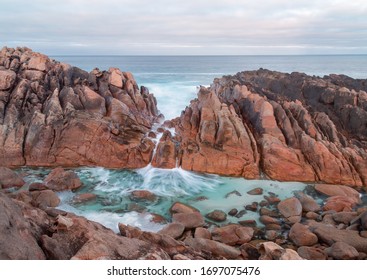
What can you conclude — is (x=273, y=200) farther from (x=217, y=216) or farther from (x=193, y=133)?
(x=193, y=133)

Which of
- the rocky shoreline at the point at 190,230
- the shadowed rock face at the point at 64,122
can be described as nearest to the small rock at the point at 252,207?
the rocky shoreline at the point at 190,230

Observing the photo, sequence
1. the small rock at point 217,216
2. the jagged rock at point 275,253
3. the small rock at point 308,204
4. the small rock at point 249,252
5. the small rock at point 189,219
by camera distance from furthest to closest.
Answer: the small rock at point 308,204 < the small rock at point 217,216 < the small rock at point 189,219 < the small rock at point 249,252 < the jagged rock at point 275,253

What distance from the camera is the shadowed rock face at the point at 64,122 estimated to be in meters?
17.5

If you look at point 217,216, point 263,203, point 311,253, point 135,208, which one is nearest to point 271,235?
point 311,253

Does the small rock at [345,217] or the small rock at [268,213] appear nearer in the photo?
the small rock at [345,217]

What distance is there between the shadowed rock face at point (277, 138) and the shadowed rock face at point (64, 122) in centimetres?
323

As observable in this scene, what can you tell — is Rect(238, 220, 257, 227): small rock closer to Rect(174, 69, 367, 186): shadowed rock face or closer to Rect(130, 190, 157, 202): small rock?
Rect(130, 190, 157, 202): small rock

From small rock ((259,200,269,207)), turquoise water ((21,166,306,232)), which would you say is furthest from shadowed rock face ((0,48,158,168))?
small rock ((259,200,269,207))

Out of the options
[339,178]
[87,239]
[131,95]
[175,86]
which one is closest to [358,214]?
[339,178]

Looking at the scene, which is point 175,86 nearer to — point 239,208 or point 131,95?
point 131,95

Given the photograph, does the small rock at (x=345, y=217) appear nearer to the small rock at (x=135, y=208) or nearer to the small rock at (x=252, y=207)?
the small rock at (x=252, y=207)

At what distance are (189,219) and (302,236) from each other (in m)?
3.87

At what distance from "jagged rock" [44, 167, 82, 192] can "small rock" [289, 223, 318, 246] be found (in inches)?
379

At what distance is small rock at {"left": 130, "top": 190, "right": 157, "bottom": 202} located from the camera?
1410cm
